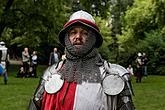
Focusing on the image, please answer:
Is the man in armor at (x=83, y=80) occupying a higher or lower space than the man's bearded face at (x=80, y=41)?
lower

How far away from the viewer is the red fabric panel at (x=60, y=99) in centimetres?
351

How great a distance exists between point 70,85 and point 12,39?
41.1 metres

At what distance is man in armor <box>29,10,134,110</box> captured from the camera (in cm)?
350

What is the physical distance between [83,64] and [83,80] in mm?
118

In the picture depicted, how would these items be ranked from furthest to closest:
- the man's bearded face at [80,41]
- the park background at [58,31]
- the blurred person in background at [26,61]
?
the blurred person in background at [26,61], the park background at [58,31], the man's bearded face at [80,41]

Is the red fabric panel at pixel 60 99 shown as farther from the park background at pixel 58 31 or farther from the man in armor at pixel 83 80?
the park background at pixel 58 31

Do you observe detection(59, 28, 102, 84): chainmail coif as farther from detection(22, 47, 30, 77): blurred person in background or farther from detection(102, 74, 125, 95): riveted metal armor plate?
detection(22, 47, 30, 77): blurred person in background

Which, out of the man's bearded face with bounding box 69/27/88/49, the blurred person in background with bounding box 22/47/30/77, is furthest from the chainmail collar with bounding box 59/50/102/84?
the blurred person in background with bounding box 22/47/30/77

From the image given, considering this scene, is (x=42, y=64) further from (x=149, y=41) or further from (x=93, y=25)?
(x=93, y=25)

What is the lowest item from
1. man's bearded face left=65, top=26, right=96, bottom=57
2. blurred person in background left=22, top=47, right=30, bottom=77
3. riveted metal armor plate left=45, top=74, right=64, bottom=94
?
blurred person in background left=22, top=47, right=30, bottom=77

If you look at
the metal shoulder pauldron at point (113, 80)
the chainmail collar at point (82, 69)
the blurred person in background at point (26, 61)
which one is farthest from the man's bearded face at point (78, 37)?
the blurred person in background at point (26, 61)

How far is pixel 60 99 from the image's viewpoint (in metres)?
3.54

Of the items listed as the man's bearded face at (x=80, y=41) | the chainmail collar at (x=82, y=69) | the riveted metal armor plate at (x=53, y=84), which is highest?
the man's bearded face at (x=80, y=41)

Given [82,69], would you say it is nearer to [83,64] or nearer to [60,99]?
[83,64]
